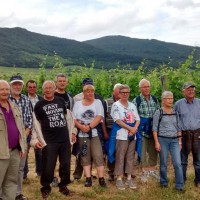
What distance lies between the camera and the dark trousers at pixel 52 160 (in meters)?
5.87

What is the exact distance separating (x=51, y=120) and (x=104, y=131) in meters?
1.27

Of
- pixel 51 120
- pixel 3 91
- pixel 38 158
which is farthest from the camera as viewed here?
pixel 38 158

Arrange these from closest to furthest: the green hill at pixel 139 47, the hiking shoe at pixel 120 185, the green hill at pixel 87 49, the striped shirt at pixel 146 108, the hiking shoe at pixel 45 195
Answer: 1. the hiking shoe at pixel 45 195
2. the hiking shoe at pixel 120 185
3. the striped shirt at pixel 146 108
4. the green hill at pixel 87 49
5. the green hill at pixel 139 47

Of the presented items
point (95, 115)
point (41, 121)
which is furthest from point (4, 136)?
point (95, 115)

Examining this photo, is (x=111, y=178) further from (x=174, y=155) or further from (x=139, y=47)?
(x=139, y=47)

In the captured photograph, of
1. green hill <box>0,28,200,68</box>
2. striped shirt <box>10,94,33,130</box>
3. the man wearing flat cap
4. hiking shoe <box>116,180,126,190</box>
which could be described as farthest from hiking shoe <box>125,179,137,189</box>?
green hill <box>0,28,200,68</box>

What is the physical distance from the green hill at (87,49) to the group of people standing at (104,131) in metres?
84.4

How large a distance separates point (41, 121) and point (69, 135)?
0.57m

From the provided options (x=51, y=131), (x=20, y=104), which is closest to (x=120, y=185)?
(x=51, y=131)

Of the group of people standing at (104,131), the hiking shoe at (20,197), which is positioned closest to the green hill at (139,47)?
the group of people standing at (104,131)

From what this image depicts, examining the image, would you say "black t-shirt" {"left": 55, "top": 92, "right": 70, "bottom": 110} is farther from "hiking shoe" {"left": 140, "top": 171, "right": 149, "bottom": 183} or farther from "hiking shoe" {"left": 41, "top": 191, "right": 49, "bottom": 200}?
"hiking shoe" {"left": 140, "top": 171, "right": 149, "bottom": 183}

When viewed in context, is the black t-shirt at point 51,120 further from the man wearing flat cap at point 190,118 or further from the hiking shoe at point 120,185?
the man wearing flat cap at point 190,118

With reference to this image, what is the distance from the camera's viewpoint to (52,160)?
5.91m

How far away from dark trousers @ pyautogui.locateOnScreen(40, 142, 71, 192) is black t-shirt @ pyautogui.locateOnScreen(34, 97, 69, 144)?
0.11 metres
